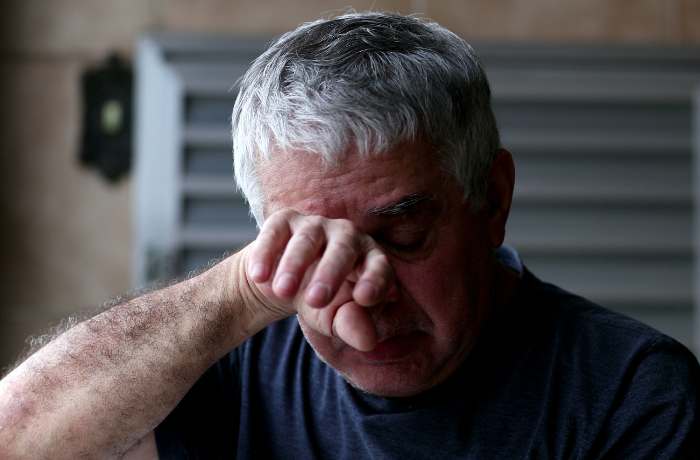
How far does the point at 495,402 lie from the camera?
148 centimetres

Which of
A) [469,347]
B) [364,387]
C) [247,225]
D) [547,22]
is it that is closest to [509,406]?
[469,347]

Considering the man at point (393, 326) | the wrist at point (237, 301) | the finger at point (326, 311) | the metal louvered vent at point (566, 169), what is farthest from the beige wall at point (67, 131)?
the finger at point (326, 311)

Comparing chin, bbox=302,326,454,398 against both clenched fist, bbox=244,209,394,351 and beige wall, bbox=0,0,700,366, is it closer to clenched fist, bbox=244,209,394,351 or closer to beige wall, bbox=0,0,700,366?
clenched fist, bbox=244,209,394,351

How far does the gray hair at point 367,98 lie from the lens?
1362mm

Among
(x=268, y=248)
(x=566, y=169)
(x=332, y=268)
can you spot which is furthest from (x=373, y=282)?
(x=566, y=169)

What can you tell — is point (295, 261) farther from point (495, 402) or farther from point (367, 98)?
point (495, 402)

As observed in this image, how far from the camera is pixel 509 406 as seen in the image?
1464 millimetres

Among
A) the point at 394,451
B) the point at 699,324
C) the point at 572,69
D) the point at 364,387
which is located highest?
the point at 572,69

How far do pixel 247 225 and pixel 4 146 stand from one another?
3.27 ft

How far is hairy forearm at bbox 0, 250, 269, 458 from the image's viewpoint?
1408mm

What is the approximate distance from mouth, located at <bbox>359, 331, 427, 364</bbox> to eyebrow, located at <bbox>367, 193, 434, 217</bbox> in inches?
7.4

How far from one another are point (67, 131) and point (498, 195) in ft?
8.17

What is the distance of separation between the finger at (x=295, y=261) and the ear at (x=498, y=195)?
0.46 m

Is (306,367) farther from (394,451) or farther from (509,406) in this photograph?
(509,406)
